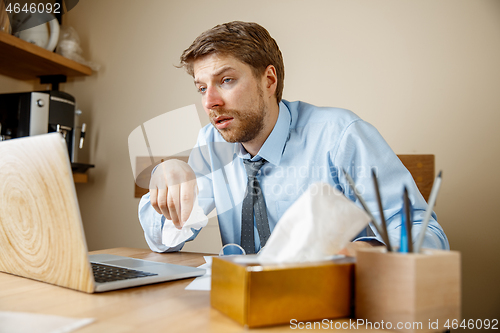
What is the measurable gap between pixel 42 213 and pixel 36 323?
0.18m

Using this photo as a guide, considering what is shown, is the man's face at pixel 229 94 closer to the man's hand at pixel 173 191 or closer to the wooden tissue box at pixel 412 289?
the man's hand at pixel 173 191

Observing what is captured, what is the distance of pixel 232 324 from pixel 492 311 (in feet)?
4.88

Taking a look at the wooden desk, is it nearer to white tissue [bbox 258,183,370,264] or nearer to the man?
white tissue [bbox 258,183,370,264]

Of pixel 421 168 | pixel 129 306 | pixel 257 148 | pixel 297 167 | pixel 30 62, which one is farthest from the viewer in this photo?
pixel 30 62

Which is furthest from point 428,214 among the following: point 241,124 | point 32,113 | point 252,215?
point 32,113

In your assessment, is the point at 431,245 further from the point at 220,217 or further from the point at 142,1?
the point at 142,1

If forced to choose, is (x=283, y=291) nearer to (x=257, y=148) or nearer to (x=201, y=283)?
(x=201, y=283)

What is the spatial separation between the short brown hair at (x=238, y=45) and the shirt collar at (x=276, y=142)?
0.18 m

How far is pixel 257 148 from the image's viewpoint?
1.27 meters

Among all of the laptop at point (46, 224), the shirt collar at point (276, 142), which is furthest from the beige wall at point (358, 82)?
the laptop at point (46, 224)

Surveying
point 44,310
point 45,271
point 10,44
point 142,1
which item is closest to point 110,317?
point 44,310

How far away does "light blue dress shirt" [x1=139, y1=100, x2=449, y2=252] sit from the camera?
983 mm

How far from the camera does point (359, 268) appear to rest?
424mm

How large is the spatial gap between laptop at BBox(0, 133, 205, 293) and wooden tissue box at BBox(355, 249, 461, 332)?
13.3 inches
